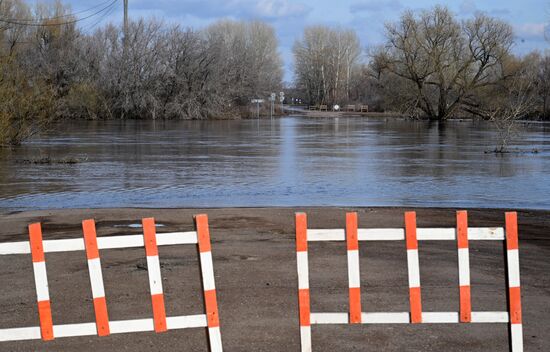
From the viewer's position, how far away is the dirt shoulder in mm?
6605

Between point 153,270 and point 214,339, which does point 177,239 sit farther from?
point 214,339

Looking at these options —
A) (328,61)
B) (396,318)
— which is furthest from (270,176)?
(328,61)

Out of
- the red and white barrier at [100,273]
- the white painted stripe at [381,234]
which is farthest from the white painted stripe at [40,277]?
the white painted stripe at [381,234]

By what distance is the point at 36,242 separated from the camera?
17.7 feet

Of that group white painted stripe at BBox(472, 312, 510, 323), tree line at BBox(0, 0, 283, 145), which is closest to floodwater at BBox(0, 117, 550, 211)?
white painted stripe at BBox(472, 312, 510, 323)

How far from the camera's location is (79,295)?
816cm

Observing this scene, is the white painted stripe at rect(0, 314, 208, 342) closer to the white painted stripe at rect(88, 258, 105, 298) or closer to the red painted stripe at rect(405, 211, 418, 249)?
the white painted stripe at rect(88, 258, 105, 298)

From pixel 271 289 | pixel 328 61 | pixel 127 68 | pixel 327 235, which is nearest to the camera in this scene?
pixel 327 235

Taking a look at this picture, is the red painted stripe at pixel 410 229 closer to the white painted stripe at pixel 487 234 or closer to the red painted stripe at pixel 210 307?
the white painted stripe at pixel 487 234

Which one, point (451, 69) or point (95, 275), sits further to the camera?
point (451, 69)

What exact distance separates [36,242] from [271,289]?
3.45 meters

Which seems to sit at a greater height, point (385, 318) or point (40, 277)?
point (40, 277)

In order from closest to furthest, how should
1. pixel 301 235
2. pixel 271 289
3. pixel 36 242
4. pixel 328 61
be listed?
pixel 36 242 < pixel 301 235 < pixel 271 289 < pixel 328 61

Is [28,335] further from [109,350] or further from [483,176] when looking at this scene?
[483,176]
